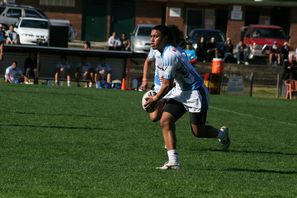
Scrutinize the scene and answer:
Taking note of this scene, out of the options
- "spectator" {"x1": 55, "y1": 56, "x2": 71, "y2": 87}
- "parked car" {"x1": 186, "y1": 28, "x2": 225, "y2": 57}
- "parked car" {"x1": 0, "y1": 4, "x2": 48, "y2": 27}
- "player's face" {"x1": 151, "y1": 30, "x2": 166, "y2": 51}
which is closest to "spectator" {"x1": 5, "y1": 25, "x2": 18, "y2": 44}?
"parked car" {"x1": 0, "y1": 4, "x2": 48, "y2": 27}

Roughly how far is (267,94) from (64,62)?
7700 millimetres

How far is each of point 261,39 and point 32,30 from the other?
10.7 m

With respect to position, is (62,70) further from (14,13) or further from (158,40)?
(158,40)

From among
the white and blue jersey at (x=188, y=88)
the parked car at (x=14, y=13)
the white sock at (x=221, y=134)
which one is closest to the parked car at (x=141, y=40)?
the parked car at (x=14, y=13)

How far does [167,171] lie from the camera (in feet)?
32.1

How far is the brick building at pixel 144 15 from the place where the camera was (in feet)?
174

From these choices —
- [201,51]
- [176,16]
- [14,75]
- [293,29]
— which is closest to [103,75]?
[14,75]

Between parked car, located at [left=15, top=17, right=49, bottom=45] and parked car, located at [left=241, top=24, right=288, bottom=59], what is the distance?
9.54 metres

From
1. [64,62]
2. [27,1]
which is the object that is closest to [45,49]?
[64,62]

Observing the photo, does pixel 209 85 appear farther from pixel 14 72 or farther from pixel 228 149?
pixel 228 149

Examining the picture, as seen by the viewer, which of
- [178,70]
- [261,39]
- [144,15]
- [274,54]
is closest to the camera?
[178,70]

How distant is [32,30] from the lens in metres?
41.2

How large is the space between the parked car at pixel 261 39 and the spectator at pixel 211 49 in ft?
13.8

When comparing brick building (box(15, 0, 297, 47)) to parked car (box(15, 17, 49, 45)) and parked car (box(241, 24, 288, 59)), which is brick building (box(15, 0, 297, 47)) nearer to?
parked car (box(241, 24, 288, 59))
